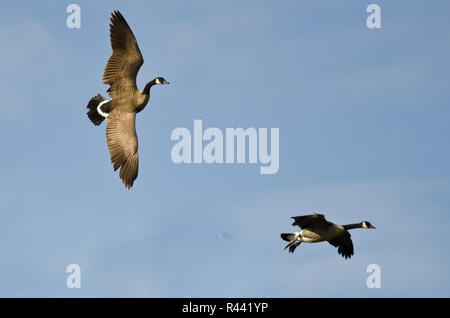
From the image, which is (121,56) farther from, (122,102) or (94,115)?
(94,115)

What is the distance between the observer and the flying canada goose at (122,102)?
2398 centimetres

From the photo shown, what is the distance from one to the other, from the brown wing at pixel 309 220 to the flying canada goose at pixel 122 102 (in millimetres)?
4778

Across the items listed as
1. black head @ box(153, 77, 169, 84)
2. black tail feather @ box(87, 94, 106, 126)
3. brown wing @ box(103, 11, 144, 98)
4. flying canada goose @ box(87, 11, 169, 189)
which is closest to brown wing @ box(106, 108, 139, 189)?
flying canada goose @ box(87, 11, 169, 189)

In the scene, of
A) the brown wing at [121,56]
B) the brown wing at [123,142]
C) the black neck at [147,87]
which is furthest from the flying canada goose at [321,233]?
the brown wing at [121,56]

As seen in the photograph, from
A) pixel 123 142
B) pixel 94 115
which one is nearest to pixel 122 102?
pixel 94 115

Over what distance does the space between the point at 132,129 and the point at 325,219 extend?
19.5 ft

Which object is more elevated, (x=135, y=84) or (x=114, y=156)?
(x=135, y=84)

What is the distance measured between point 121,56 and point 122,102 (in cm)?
132

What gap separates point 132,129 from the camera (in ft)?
80.4
